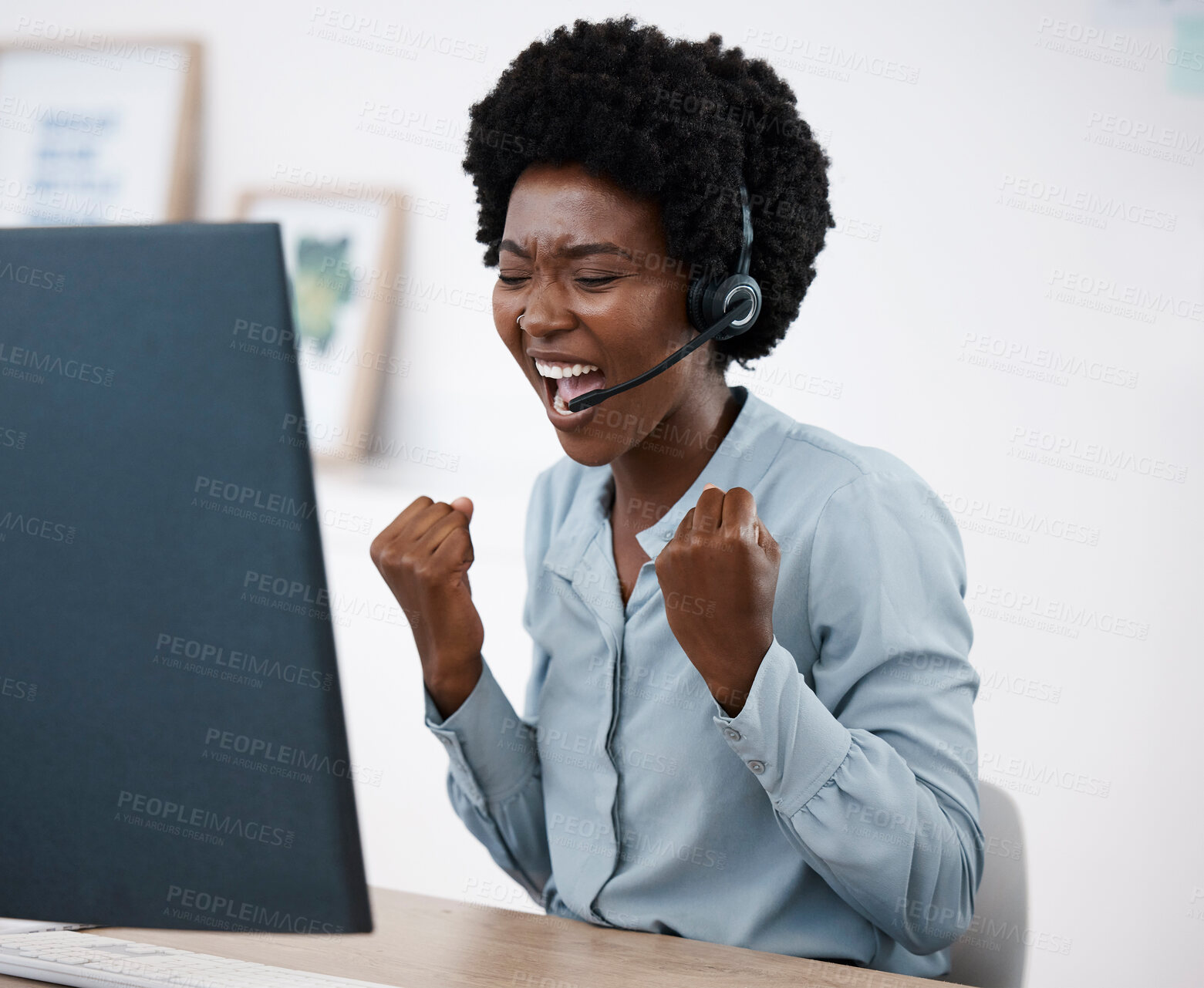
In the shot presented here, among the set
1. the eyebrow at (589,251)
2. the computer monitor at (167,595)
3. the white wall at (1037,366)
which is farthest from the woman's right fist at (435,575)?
the white wall at (1037,366)

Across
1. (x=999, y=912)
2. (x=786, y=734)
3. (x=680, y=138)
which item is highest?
(x=680, y=138)

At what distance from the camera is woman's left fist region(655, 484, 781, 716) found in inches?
33.4

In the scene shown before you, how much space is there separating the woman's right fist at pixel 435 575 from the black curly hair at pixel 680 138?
35 centimetres

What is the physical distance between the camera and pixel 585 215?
1032 millimetres

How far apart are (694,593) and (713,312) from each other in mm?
318

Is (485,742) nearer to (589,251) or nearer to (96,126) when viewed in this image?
(589,251)

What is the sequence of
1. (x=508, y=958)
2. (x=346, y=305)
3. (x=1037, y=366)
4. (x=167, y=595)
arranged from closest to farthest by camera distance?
(x=167, y=595), (x=508, y=958), (x=1037, y=366), (x=346, y=305)

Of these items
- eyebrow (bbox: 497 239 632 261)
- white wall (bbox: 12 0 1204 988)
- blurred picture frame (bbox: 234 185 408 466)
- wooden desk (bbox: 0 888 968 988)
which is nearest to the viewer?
wooden desk (bbox: 0 888 968 988)

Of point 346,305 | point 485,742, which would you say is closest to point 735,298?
point 485,742

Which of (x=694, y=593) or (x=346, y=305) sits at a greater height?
(x=346, y=305)

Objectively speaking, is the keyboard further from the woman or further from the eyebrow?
the eyebrow

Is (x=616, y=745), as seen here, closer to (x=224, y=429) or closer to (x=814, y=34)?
(x=224, y=429)

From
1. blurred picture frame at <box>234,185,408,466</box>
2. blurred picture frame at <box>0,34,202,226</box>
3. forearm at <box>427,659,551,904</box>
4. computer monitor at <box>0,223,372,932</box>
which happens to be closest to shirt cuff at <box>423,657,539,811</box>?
forearm at <box>427,659,551,904</box>

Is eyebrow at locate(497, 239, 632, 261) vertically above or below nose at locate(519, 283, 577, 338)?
above
